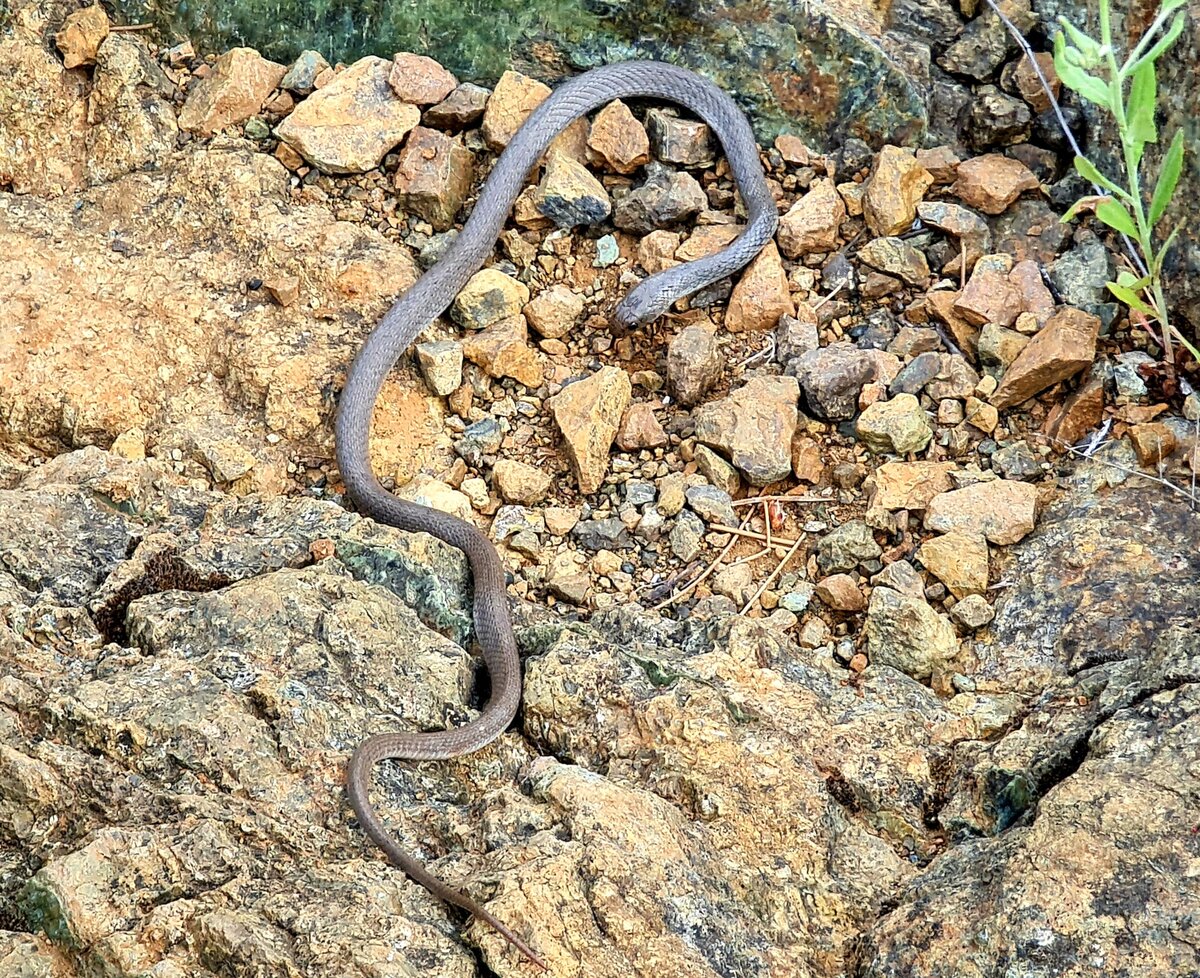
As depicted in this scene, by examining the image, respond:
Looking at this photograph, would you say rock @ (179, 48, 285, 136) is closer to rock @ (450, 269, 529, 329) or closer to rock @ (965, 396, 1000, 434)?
rock @ (450, 269, 529, 329)

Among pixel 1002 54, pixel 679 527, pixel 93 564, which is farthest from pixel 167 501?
pixel 1002 54

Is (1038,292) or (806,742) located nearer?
(806,742)

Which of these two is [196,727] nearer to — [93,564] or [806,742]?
[93,564]

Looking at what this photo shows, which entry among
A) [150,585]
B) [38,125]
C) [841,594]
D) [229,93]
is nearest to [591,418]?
Result: [841,594]

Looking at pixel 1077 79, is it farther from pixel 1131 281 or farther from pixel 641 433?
pixel 641 433

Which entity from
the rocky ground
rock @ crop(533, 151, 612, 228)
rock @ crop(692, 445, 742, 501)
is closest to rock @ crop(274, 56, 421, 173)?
the rocky ground
